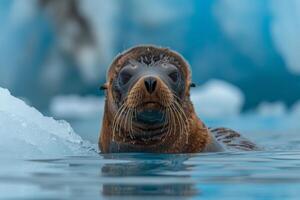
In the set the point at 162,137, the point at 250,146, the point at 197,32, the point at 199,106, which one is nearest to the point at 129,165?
the point at 162,137

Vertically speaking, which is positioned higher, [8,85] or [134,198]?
[8,85]

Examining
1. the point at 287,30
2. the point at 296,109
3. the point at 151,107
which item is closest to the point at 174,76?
the point at 151,107

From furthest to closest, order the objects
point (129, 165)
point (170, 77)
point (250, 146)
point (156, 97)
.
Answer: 1. point (250, 146)
2. point (170, 77)
3. point (156, 97)
4. point (129, 165)

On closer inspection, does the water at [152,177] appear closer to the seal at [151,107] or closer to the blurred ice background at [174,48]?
the seal at [151,107]

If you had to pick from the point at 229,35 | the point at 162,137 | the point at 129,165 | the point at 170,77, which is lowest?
the point at 129,165

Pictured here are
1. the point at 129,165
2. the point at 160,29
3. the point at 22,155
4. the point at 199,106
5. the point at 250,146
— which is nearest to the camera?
the point at 129,165

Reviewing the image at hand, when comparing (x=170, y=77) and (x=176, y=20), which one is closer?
(x=170, y=77)

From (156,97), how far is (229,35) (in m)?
6.97

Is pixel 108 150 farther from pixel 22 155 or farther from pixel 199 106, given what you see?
pixel 199 106

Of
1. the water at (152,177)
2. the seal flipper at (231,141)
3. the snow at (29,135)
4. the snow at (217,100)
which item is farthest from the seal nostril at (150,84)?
the snow at (217,100)

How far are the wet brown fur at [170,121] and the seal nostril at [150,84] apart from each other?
0.03 metres

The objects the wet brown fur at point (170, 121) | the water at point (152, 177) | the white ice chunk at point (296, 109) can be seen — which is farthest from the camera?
the white ice chunk at point (296, 109)

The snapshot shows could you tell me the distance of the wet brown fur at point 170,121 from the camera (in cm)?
507

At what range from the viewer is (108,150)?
5465 mm
